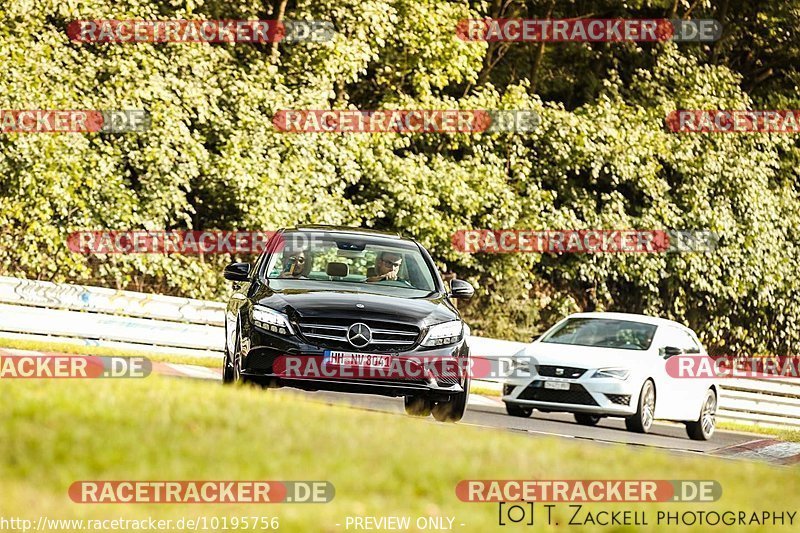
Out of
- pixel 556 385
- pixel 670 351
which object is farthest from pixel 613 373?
pixel 670 351

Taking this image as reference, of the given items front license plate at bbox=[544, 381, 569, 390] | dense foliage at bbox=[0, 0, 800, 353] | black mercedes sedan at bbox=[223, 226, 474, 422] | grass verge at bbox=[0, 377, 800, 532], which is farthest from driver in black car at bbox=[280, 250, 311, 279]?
dense foliage at bbox=[0, 0, 800, 353]

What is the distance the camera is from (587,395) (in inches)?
674

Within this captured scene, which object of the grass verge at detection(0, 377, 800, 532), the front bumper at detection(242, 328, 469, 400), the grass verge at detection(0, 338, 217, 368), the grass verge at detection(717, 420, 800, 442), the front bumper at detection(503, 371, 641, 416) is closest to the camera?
the grass verge at detection(0, 377, 800, 532)

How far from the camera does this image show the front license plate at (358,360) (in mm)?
11883

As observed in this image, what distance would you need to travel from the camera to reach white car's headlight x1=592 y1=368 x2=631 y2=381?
17.2 metres

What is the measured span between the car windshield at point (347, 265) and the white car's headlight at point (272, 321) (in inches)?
33.1

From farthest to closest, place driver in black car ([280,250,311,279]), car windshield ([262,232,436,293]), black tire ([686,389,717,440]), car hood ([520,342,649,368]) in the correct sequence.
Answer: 1. black tire ([686,389,717,440])
2. car hood ([520,342,649,368])
3. driver in black car ([280,250,311,279])
4. car windshield ([262,232,436,293])

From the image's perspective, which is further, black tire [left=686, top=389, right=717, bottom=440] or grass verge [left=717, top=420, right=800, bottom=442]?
grass verge [left=717, top=420, right=800, bottom=442]

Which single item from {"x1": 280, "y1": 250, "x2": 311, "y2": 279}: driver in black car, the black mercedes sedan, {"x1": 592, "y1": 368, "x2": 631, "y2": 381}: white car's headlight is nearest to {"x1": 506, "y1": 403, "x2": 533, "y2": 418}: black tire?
{"x1": 592, "y1": 368, "x2": 631, "y2": 381}: white car's headlight

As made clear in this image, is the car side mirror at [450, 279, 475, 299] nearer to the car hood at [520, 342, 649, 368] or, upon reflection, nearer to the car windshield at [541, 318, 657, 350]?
the car hood at [520, 342, 649, 368]

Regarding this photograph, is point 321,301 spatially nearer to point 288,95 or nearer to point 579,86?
point 288,95

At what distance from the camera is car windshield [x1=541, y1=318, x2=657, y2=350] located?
18453 mm

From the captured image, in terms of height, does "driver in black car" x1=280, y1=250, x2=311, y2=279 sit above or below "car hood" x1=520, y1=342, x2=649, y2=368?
above

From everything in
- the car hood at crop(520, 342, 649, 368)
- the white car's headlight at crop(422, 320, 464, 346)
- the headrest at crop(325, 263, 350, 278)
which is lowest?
the car hood at crop(520, 342, 649, 368)
